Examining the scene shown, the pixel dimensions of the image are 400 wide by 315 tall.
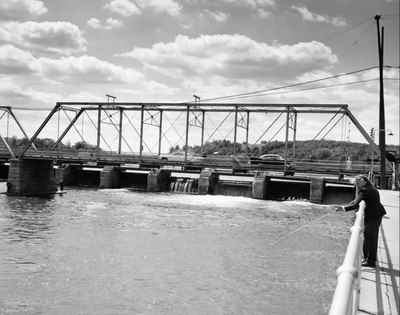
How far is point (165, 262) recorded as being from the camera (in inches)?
611

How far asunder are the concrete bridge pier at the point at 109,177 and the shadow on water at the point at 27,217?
11967mm

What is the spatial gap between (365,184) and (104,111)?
45.0 metres

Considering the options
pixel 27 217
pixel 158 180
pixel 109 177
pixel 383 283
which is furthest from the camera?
pixel 109 177

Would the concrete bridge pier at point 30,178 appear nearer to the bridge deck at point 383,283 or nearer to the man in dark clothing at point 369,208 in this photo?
the bridge deck at point 383,283

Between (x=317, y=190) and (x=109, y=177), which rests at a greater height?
(x=109, y=177)

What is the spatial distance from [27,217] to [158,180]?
22.7 meters

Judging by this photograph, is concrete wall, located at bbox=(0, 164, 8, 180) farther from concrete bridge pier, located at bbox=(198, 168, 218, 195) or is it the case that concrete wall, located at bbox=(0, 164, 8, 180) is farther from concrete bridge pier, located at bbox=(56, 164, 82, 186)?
concrete bridge pier, located at bbox=(198, 168, 218, 195)

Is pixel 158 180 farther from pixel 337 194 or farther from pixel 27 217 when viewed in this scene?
pixel 27 217

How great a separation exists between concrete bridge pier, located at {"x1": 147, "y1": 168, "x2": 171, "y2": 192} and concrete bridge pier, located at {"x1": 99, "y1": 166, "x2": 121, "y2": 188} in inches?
197

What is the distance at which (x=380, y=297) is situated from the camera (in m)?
5.79

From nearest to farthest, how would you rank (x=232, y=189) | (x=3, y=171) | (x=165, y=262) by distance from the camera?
(x=165, y=262)
(x=232, y=189)
(x=3, y=171)

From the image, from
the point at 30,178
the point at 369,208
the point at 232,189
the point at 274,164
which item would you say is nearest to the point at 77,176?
the point at 30,178

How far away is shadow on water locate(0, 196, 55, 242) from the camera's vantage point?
20.1 metres

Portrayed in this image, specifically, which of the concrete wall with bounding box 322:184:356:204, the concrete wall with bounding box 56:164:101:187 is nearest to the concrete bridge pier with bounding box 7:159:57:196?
the concrete wall with bounding box 56:164:101:187
